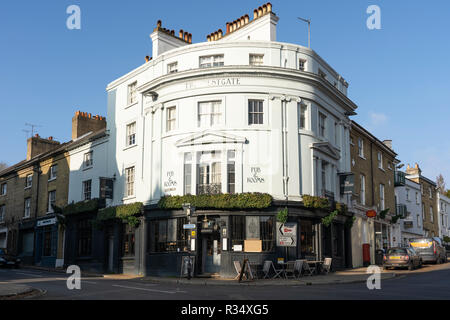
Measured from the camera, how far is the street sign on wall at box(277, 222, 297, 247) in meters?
24.2

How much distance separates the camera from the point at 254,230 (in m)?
24.3

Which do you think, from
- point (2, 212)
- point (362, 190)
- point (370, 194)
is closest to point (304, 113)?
point (362, 190)

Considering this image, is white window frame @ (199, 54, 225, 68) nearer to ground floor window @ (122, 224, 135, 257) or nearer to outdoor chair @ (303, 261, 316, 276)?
ground floor window @ (122, 224, 135, 257)

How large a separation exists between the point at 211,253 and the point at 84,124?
18876 mm

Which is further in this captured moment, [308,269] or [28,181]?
[28,181]

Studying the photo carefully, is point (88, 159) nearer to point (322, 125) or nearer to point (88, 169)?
point (88, 169)

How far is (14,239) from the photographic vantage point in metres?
41.9

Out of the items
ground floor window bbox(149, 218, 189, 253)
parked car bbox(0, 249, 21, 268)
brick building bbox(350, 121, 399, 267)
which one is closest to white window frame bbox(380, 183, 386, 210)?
brick building bbox(350, 121, 399, 267)

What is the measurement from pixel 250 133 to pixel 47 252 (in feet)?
68.0

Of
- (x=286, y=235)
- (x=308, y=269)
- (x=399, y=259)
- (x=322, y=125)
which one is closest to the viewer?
(x=308, y=269)

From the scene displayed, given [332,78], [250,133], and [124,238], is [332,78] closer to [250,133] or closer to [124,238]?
[250,133]

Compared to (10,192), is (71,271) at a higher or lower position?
lower

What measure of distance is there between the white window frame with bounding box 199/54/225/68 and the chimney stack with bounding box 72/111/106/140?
51.9 feet
